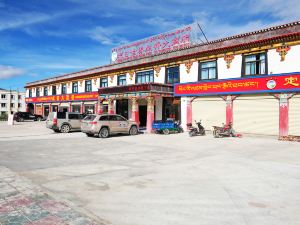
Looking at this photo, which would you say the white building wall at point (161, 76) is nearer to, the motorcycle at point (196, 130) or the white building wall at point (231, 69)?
the white building wall at point (231, 69)

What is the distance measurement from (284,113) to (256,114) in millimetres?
1999

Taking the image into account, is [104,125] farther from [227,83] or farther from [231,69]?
[231,69]

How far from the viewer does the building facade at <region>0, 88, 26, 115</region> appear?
333 feet

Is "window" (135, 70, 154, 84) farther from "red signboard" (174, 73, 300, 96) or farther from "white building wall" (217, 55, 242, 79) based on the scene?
"white building wall" (217, 55, 242, 79)

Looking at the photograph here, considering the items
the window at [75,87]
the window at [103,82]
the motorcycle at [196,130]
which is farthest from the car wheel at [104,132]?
the window at [75,87]

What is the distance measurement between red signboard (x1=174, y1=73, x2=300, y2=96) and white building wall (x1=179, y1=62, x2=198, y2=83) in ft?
1.53

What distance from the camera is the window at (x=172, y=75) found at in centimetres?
2540

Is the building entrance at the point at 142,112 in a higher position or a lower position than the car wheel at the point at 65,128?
higher

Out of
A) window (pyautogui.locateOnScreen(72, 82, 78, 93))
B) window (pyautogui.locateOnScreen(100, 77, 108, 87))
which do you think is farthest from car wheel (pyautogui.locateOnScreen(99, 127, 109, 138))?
window (pyautogui.locateOnScreen(72, 82, 78, 93))

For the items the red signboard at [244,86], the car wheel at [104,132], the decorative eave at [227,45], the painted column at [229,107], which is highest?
the decorative eave at [227,45]

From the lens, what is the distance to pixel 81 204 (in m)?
5.72

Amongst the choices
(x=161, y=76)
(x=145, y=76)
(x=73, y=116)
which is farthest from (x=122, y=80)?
(x=73, y=116)

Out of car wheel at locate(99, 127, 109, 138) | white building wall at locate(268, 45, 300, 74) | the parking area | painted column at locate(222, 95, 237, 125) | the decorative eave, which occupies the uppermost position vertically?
the decorative eave

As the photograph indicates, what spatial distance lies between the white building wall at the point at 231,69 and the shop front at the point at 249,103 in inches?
17.6
